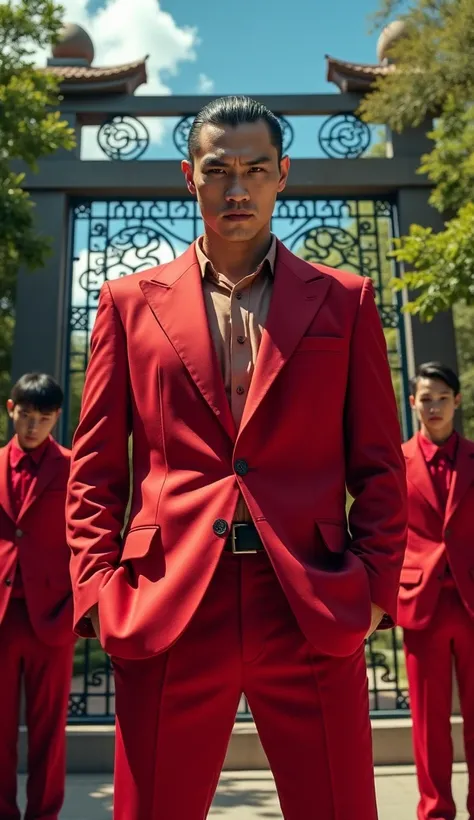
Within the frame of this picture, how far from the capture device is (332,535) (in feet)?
4.61

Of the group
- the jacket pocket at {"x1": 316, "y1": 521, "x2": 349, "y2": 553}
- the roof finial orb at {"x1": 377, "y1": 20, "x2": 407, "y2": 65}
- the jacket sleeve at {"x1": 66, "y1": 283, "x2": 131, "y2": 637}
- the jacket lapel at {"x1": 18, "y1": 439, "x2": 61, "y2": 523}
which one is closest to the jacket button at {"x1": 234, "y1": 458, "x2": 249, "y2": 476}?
the jacket pocket at {"x1": 316, "y1": 521, "x2": 349, "y2": 553}

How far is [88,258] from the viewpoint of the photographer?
4.89 metres

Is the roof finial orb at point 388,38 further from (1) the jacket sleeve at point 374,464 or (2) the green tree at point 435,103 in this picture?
(1) the jacket sleeve at point 374,464

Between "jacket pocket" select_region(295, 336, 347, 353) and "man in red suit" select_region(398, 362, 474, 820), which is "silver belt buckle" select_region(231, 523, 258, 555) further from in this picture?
"man in red suit" select_region(398, 362, 474, 820)

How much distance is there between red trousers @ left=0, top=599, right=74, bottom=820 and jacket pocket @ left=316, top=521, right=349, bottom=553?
77.2 inches

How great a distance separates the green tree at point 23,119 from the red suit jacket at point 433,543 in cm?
252

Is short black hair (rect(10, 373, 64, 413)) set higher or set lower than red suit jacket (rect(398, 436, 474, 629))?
higher

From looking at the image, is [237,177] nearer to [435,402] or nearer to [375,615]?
[375,615]

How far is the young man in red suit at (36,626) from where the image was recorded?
2934 mm

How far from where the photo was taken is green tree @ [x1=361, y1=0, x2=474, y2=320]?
411 centimetres

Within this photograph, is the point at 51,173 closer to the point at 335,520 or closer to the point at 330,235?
the point at 330,235

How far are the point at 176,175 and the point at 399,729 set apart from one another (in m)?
3.63

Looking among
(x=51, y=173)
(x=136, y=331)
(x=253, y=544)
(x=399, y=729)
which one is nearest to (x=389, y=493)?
(x=253, y=544)

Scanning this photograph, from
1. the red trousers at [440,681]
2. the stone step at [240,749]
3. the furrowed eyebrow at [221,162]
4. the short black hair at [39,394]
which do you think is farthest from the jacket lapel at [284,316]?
the stone step at [240,749]
